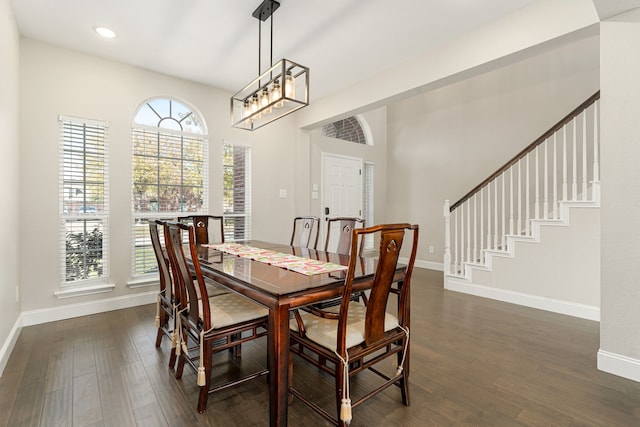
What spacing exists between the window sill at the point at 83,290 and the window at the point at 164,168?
0.29 meters

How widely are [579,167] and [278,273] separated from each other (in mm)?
4120

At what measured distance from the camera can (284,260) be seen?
2320 millimetres

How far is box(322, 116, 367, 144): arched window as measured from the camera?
575 cm

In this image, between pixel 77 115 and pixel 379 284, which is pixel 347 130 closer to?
pixel 77 115

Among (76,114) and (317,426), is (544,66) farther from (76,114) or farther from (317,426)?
(76,114)

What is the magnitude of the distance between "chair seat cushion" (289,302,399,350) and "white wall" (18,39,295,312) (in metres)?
2.68

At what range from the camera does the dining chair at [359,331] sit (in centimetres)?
145

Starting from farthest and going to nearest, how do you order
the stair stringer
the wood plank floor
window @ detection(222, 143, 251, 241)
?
window @ detection(222, 143, 251, 241)
the stair stringer
the wood plank floor

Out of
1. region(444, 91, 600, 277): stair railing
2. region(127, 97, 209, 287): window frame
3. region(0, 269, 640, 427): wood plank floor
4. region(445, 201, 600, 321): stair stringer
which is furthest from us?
region(127, 97, 209, 287): window frame

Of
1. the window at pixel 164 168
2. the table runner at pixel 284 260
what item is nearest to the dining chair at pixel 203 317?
the table runner at pixel 284 260

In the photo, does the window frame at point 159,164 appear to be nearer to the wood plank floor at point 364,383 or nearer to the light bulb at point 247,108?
the wood plank floor at point 364,383

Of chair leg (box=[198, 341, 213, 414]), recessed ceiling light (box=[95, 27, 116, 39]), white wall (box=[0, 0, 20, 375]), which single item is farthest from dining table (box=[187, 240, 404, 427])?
recessed ceiling light (box=[95, 27, 116, 39])

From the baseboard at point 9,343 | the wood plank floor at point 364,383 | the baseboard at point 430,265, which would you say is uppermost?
the baseboard at point 430,265

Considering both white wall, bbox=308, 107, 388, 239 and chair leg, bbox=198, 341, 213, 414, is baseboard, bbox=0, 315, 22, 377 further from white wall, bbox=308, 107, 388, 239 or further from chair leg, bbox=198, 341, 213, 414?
white wall, bbox=308, 107, 388, 239
